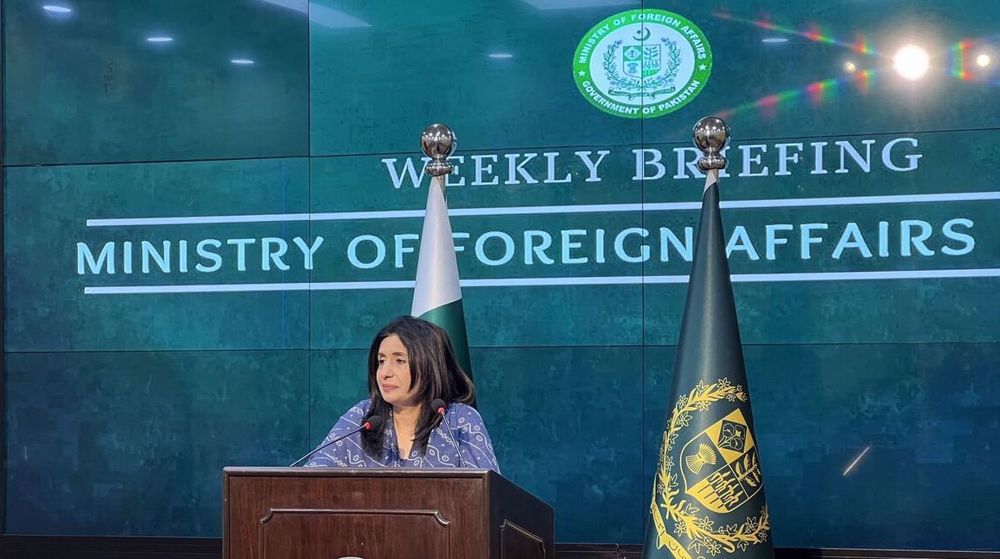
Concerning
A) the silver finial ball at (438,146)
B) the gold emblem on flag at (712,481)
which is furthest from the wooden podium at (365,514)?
the silver finial ball at (438,146)

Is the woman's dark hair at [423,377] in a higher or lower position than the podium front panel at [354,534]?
higher

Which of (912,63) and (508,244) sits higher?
(912,63)

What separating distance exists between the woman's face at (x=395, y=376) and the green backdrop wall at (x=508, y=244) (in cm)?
149

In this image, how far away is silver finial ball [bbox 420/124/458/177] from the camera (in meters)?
4.86

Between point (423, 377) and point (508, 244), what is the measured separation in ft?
5.08

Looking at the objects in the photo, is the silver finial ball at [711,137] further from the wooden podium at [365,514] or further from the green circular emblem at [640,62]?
the wooden podium at [365,514]

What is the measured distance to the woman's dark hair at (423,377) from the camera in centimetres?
395

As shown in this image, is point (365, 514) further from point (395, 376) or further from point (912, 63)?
point (912, 63)

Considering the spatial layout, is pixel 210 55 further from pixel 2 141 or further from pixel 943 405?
pixel 943 405

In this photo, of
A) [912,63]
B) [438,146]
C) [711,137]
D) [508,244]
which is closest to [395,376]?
[438,146]

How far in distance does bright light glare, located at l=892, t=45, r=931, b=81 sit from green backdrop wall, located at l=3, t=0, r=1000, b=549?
0.10 ft

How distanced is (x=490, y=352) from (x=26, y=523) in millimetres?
2014

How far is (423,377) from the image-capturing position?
3.99 meters

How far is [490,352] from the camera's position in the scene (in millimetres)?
5469
